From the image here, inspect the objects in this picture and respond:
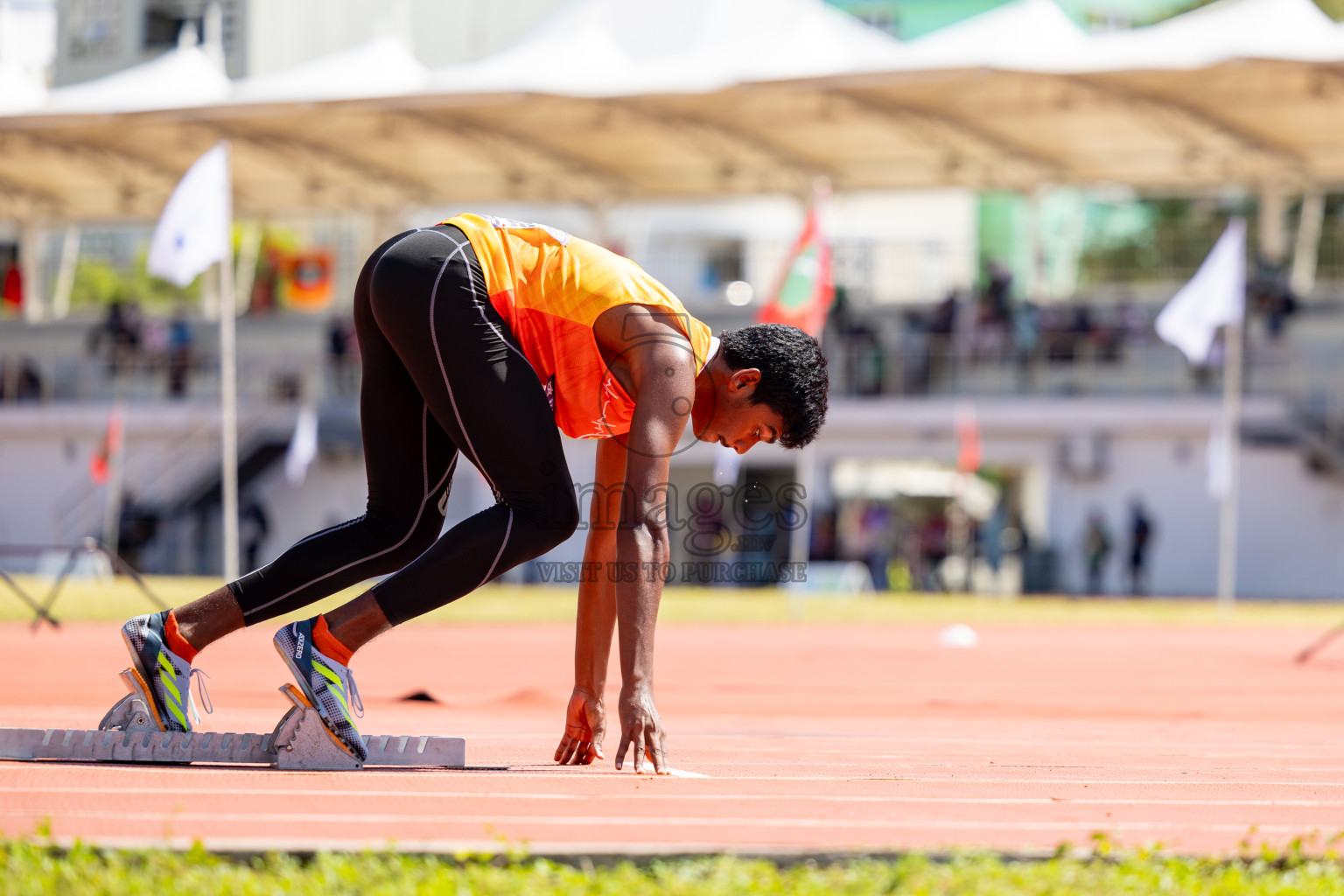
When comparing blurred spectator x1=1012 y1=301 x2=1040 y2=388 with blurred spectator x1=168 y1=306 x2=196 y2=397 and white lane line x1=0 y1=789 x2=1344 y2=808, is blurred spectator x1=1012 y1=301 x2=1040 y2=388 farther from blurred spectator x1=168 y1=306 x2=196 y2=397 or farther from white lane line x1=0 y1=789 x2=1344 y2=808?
white lane line x1=0 y1=789 x2=1344 y2=808

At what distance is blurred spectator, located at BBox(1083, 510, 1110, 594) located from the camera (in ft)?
84.5

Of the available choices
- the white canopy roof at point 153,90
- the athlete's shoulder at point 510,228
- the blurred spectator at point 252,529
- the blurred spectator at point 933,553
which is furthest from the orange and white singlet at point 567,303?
the white canopy roof at point 153,90

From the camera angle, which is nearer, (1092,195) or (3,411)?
(3,411)

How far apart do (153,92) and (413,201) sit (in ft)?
19.4

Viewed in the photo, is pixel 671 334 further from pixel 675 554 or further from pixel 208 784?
pixel 675 554

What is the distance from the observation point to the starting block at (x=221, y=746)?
151 inches

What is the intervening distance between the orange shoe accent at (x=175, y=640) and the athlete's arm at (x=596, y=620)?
3.27 ft

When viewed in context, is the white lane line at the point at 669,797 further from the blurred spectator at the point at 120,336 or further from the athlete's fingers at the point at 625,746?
the blurred spectator at the point at 120,336

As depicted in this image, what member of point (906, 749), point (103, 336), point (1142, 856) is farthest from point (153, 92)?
point (1142, 856)

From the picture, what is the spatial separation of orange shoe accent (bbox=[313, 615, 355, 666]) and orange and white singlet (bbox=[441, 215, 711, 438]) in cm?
79

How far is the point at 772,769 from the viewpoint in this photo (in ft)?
13.7

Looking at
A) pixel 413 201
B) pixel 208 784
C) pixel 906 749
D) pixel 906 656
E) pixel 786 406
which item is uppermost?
pixel 413 201

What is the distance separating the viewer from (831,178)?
105ft

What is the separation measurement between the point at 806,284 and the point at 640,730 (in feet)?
51.0
